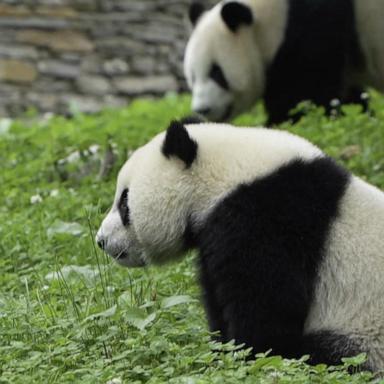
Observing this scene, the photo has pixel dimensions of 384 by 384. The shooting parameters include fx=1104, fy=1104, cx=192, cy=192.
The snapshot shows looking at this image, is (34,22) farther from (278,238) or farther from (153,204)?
(278,238)

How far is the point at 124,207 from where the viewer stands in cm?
497

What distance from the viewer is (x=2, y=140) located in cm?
981

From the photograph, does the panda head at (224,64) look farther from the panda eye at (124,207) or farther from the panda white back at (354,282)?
the panda white back at (354,282)

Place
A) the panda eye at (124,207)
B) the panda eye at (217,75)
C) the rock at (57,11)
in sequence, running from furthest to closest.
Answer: the rock at (57,11), the panda eye at (217,75), the panda eye at (124,207)

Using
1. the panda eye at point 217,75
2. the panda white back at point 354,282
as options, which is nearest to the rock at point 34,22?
the panda eye at point 217,75

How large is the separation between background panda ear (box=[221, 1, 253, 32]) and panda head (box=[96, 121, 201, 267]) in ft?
15.7

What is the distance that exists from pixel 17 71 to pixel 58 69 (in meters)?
0.58

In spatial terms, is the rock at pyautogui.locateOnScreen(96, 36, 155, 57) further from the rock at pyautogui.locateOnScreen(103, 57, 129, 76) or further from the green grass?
the green grass

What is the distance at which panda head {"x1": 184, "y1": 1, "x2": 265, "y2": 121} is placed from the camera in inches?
385

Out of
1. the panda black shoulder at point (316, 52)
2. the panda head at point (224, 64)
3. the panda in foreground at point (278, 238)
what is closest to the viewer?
the panda in foreground at point (278, 238)

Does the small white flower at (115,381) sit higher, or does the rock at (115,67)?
the small white flower at (115,381)

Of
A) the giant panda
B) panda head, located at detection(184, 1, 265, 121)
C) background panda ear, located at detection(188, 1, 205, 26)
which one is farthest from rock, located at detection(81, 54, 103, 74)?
panda head, located at detection(184, 1, 265, 121)

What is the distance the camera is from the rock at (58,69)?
14211 millimetres

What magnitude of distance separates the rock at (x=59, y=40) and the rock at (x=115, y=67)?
1.01ft
